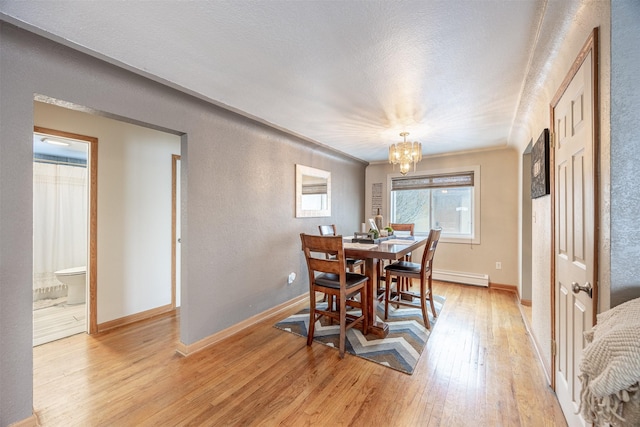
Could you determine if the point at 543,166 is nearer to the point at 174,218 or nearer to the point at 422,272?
the point at 422,272

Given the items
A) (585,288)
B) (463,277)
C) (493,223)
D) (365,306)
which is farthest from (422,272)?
(493,223)

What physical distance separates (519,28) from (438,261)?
3790 mm

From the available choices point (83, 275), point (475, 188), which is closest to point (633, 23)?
point (475, 188)

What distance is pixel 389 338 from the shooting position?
2479mm

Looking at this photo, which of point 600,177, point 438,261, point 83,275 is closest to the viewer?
point 600,177

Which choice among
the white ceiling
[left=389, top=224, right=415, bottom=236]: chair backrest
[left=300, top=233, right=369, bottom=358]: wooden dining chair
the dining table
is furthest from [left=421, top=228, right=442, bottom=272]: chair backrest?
[left=389, top=224, right=415, bottom=236]: chair backrest

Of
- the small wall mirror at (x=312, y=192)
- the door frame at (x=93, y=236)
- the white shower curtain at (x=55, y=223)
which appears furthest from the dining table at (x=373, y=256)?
the white shower curtain at (x=55, y=223)

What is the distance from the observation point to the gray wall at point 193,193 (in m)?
1.43

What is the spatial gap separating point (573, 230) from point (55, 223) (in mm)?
5488

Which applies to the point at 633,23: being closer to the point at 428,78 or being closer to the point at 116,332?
the point at 428,78

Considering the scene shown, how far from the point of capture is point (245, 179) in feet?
9.30

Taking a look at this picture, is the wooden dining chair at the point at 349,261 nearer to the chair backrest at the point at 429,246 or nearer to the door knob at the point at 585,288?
the chair backrest at the point at 429,246

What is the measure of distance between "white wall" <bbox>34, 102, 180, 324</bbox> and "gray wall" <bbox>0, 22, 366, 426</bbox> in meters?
1.11

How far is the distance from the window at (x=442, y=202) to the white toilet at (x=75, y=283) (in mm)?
4858
